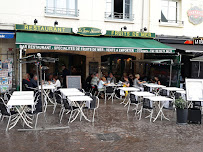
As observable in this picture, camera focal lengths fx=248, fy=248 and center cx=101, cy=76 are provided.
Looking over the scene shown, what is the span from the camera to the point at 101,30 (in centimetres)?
1259

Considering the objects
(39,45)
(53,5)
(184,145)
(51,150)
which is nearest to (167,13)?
(53,5)

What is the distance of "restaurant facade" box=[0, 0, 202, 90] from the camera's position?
37.9ft

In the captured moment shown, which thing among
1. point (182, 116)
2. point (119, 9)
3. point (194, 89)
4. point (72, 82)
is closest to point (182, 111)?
point (182, 116)

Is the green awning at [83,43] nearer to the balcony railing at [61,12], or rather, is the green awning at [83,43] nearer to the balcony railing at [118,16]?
the balcony railing at [61,12]

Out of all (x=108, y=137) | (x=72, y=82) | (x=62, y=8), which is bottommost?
(x=108, y=137)

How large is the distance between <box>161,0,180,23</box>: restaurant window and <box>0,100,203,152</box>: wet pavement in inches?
324

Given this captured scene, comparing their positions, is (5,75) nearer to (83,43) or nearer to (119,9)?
(83,43)

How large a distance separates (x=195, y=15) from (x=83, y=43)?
306 inches

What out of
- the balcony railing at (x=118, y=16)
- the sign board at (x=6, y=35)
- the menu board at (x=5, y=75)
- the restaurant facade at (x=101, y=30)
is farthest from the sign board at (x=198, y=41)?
the menu board at (x=5, y=75)

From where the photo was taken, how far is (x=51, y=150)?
5.36 m

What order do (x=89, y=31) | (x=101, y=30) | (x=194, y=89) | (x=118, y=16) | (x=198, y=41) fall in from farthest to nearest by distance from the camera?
1. (x=198, y=41)
2. (x=118, y=16)
3. (x=101, y=30)
4. (x=89, y=31)
5. (x=194, y=89)

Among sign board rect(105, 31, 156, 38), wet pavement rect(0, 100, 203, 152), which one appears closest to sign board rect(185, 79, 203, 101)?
wet pavement rect(0, 100, 203, 152)

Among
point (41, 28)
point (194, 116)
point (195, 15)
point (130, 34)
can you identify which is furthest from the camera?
point (195, 15)

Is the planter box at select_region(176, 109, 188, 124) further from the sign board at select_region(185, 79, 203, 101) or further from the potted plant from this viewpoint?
→ the sign board at select_region(185, 79, 203, 101)
